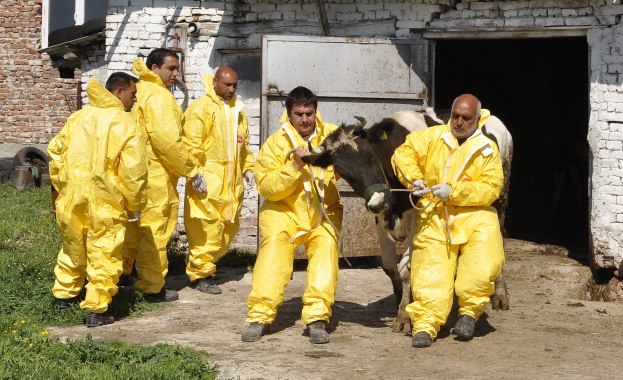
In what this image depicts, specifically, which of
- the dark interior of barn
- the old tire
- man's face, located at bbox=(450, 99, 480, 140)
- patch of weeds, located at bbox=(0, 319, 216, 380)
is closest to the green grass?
patch of weeds, located at bbox=(0, 319, 216, 380)

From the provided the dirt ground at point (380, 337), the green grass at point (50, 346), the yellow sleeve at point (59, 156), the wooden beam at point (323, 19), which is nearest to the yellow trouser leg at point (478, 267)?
the dirt ground at point (380, 337)

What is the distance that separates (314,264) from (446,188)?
1.08m

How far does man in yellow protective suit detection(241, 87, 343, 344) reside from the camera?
687 cm

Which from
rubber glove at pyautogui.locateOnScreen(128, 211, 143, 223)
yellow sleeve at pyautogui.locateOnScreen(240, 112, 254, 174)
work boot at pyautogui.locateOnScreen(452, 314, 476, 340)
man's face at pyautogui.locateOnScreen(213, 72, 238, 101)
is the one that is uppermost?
man's face at pyautogui.locateOnScreen(213, 72, 238, 101)

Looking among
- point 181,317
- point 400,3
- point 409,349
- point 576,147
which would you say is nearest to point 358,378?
point 409,349

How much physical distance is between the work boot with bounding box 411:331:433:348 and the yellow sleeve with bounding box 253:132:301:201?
1.35m

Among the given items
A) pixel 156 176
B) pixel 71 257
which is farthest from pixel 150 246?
pixel 71 257

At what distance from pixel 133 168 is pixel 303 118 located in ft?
4.51

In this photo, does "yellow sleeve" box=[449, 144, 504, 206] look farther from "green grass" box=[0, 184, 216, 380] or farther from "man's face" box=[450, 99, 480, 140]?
"green grass" box=[0, 184, 216, 380]

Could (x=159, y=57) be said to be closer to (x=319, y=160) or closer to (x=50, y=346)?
(x=319, y=160)

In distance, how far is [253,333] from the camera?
22.6 ft

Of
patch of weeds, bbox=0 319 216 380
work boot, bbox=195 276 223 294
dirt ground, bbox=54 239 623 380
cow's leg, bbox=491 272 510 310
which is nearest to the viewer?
patch of weeds, bbox=0 319 216 380

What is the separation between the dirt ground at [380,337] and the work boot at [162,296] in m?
0.11

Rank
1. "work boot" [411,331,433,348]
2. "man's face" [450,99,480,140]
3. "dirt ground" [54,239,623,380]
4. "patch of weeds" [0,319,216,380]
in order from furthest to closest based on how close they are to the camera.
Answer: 1. "man's face" [450,99,480,140]
2. "work boot" [411,331,433,348]
3. "dirt ground" [54,239,623,380]
4. "patch of weeds" [0,319,216,380]
